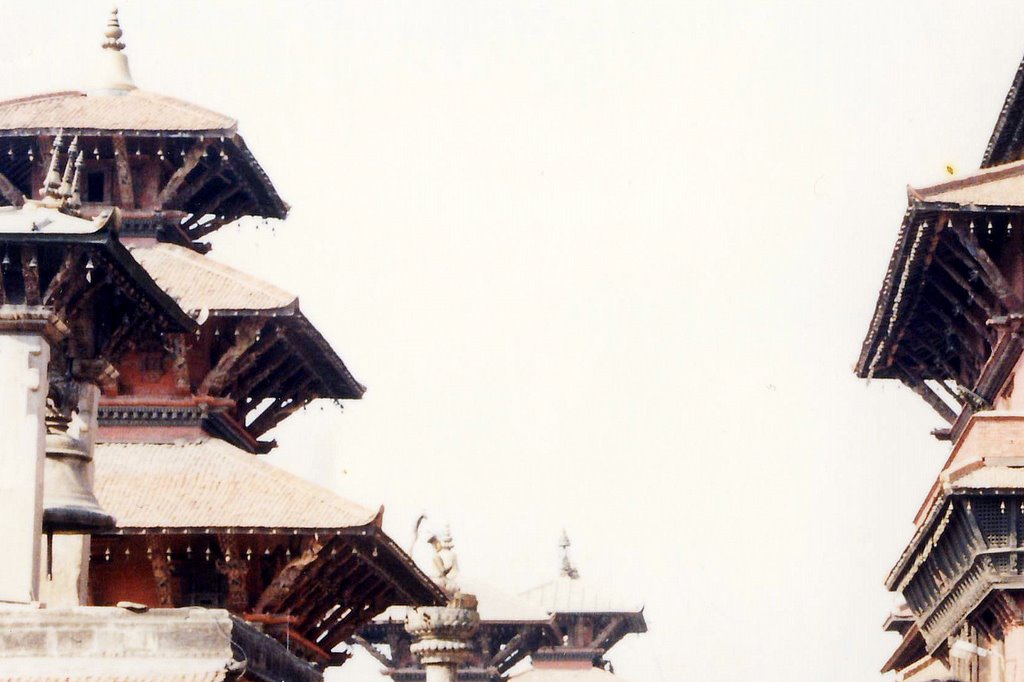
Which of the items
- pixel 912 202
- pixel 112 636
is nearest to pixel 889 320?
pixel 912 202

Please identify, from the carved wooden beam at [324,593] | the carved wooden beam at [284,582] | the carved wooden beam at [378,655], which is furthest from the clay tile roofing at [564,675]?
the carved wooden beam at [284,582]

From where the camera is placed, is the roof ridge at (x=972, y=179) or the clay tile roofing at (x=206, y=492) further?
the clay tile roofing at (x=206, y=492)

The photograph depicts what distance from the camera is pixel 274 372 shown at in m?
34.9

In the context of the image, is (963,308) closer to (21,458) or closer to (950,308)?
(950,308)

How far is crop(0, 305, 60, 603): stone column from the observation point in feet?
62.5

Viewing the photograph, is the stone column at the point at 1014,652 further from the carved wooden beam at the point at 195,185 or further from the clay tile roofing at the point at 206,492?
the carved wooden beam at the point at 195,185

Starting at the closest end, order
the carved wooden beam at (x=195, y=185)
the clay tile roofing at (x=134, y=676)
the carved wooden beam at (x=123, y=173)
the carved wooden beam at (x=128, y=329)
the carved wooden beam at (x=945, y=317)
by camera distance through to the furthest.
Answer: the clay tile roofing at (x=134, y=676), the carved wooden beam at (x=128, y=329), the carved wooden beam at (x=945, y=317), the carved wooden beam at (x=123, y=173), the carved wooden beam at (x=195, y=185)

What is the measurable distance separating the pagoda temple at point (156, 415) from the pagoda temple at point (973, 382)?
7478 mm

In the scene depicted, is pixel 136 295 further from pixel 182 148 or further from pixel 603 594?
pixel 603 594

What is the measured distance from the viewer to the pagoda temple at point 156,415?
19.3m

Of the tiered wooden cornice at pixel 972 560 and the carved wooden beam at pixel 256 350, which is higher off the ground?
the carved wooden beam at pixel 256 350

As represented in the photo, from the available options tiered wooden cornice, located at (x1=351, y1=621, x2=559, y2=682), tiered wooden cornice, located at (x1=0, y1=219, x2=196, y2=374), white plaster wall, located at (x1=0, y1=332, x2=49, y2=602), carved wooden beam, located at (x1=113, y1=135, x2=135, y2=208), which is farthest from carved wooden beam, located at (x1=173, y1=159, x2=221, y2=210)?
tiered wooden cornice, located at (x1=351, y1=621, x2=559, y2=682)

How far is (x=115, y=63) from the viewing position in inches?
1423

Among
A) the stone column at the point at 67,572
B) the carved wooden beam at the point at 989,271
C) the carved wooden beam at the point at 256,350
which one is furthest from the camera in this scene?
the carved wooden beam at the point at 256,350
